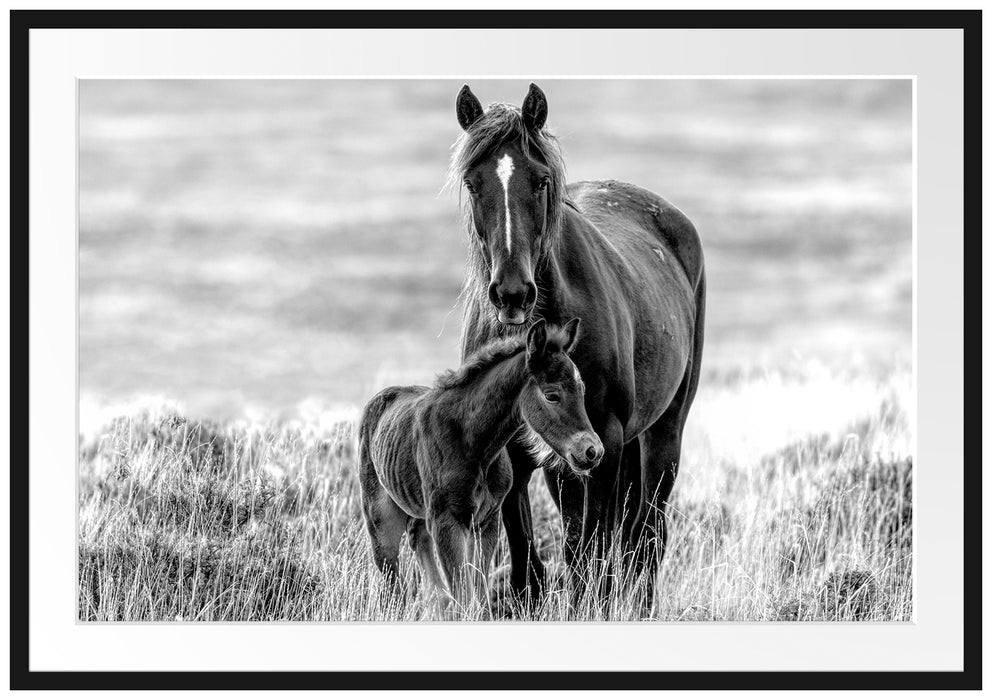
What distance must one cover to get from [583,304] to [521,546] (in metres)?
1.27

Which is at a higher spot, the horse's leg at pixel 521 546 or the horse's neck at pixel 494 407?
the horse's neck at pixel 494 407

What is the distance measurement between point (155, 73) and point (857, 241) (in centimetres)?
826

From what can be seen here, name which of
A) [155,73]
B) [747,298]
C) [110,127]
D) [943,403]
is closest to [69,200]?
[155,73]

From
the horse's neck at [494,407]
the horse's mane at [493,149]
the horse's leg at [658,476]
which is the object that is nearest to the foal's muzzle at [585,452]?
the horse's neck at [494,407]

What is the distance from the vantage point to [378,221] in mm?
14508

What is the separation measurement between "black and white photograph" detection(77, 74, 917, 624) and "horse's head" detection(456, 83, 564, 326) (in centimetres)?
1

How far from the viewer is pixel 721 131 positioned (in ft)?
40.0

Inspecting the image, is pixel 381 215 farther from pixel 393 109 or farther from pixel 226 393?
pixel 226 393

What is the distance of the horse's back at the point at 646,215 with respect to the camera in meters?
7.44

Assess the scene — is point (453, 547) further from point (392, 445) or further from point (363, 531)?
point (363, 531)

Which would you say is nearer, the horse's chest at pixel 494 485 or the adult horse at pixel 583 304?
the adult horse at pixel 583 304

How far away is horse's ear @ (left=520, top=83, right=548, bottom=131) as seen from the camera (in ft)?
17.5

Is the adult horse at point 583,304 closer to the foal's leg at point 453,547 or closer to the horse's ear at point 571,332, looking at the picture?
the horse's ear at point 571,332

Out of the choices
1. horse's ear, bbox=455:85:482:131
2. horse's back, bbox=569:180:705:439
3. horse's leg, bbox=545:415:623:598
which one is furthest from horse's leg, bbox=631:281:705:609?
horse's ear, bbox=455:85:482:131
